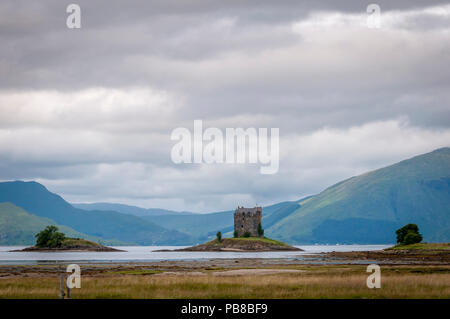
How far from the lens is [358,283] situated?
201ft

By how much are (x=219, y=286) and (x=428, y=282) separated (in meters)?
21.2
